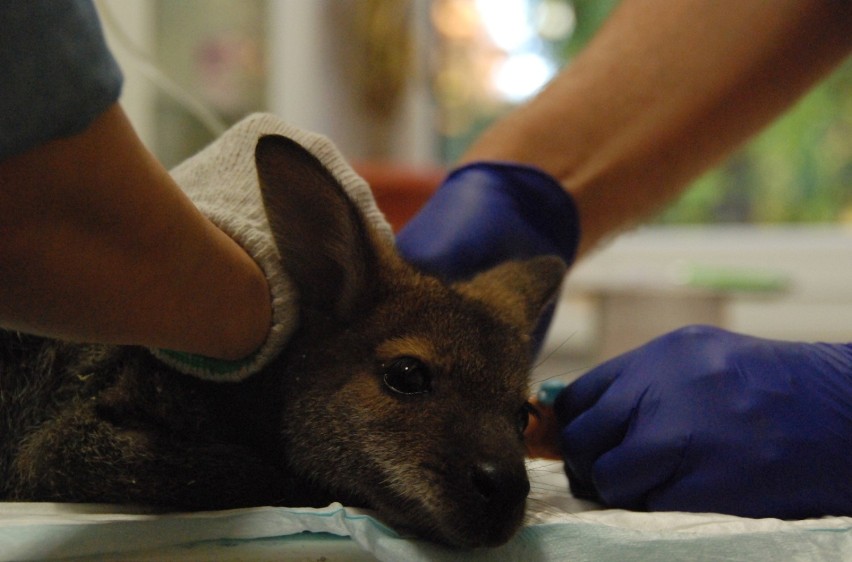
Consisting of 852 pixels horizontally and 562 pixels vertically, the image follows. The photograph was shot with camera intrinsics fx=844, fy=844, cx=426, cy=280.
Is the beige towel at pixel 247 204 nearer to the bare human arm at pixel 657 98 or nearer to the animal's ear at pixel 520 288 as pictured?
the animal's ear at pixel 520 288

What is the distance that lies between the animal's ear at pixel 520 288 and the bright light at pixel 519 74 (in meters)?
3.05

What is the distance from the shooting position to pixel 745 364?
106cm

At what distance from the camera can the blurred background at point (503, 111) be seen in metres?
3.44

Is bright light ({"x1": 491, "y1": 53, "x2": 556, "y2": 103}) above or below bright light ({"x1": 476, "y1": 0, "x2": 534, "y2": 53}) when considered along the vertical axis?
below

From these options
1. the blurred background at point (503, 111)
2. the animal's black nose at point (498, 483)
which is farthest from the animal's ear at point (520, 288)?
the blurred background at point (503, 111)

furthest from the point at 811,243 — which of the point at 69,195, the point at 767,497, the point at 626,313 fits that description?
the point at 69,195

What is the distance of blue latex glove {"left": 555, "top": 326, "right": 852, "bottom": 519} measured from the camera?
3.24 ft

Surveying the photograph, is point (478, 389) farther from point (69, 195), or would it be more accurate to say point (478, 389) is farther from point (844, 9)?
point (844, 9)

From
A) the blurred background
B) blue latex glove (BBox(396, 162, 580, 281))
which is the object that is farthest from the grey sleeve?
the blurred background

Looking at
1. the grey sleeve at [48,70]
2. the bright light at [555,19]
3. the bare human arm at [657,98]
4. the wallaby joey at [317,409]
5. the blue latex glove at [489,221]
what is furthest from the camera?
the bright light at [555,19]

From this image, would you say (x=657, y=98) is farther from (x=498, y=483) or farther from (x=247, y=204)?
(x=498, y=483)

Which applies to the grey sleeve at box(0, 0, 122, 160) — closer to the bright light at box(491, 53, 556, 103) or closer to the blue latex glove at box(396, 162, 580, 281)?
the blue latex glove at box(396, 162, 580, 281)

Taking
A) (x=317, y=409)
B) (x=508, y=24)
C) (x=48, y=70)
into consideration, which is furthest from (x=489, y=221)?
(x=508, y=24)

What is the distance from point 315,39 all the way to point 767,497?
3073 millimetres
